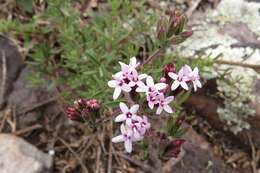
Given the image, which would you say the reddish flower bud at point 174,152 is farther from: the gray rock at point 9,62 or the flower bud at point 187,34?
the gray rock at point 9,62

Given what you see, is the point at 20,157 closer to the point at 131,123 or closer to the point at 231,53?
the point at 131,123

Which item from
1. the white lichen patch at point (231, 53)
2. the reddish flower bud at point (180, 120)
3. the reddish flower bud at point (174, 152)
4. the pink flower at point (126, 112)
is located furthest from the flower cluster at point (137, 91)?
the white lichen patch at point (231, 53)

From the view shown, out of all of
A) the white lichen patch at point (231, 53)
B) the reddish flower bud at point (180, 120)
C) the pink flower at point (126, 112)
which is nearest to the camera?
the pink flower at point (126, 112)

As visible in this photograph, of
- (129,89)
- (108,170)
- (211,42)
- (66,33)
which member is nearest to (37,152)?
(108,170)

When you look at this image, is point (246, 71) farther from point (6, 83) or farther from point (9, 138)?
point (6, 83)

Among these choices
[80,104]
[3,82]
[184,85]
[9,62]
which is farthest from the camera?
[9,62]

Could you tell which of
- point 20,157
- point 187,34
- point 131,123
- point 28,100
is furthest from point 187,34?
point 28,100

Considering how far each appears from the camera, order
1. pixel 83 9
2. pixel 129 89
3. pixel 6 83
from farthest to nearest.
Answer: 1. pixel 83 9
2. pixel 6 83
3. pixel 129 89
